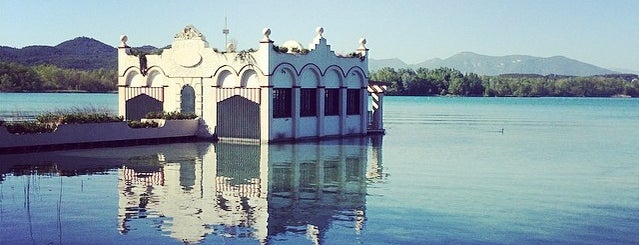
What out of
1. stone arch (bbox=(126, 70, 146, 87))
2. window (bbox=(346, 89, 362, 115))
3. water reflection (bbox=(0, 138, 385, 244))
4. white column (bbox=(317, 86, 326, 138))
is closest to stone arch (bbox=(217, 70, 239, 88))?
white column (bbox=(317, 86, 326, 138))

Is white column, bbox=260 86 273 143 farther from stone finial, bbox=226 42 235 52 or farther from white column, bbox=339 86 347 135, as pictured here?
white column, bbox=339 86 347 135

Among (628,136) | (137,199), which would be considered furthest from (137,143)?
(628,136)

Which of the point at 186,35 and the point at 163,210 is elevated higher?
the point at 186,35

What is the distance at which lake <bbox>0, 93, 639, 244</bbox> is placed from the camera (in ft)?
57.3

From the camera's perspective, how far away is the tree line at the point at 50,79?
14200 centimetres

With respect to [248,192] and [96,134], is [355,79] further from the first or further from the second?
[248,192]

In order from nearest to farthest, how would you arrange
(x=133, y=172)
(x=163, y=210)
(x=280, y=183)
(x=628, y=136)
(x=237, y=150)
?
(x=163, y=210)
(x=280, y=183)
(x=133, y=172)
(x=237, y=150)
(x=628, y=136)

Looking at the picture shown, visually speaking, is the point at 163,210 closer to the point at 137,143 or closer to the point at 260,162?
the point at 260,162

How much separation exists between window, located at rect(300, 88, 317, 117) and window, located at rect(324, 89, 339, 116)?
115 centimetres

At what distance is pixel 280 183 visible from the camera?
25547 mm

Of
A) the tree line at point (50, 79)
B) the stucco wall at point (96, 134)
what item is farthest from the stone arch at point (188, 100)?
the tree line at point (50, 79)

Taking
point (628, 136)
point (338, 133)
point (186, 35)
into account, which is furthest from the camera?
point (628, 136)

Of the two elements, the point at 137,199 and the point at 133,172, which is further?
the point at 133,172

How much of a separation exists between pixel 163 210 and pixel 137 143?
1854 centimetres
